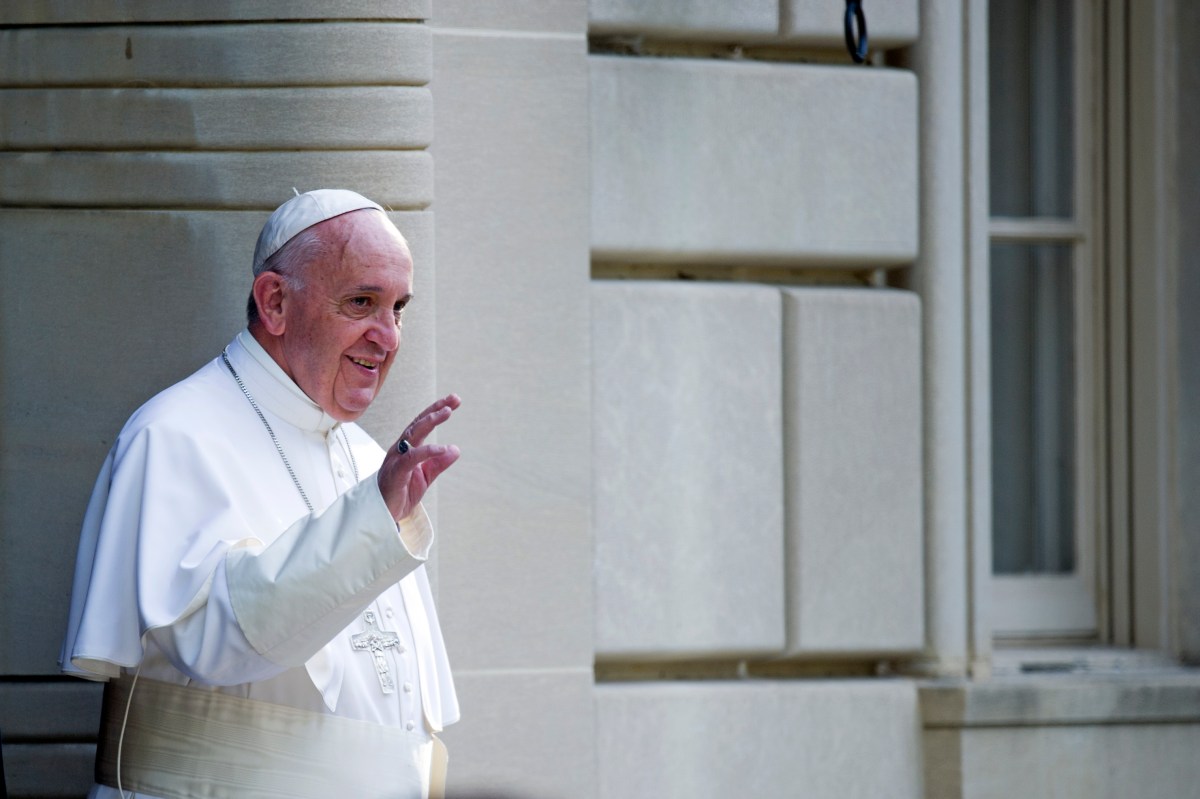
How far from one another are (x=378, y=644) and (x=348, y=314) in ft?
2.20

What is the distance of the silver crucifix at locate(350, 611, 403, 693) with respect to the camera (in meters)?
3.09

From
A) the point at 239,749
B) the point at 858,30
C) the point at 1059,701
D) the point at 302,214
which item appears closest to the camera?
the point at 239,749

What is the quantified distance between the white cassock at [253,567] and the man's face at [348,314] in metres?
0.08

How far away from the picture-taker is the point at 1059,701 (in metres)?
4.72

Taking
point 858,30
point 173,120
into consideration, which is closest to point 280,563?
point 173,120

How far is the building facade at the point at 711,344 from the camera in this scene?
3.94 m

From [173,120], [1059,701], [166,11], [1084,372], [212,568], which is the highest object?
[166,11]

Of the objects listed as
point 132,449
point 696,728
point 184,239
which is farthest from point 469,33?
point 696,728

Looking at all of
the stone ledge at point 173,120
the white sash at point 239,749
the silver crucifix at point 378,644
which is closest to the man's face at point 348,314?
the silver crucifix at point 378,644

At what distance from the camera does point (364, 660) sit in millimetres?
3082

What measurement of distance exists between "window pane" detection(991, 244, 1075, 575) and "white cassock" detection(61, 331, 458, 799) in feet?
8.39

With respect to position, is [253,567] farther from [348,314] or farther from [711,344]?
[711,344]

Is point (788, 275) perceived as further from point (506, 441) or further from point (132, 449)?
point (132, 449)

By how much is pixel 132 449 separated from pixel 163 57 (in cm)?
137
